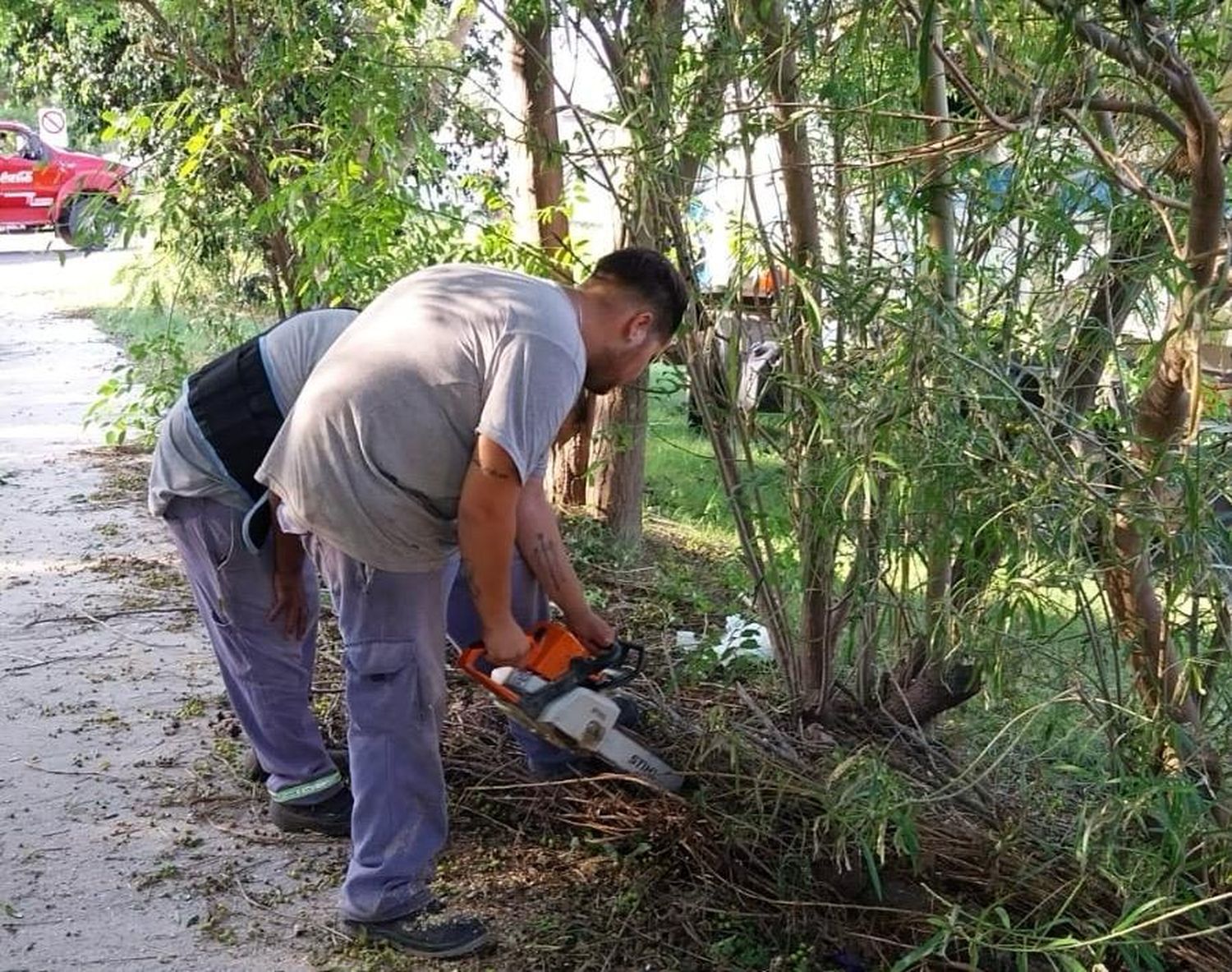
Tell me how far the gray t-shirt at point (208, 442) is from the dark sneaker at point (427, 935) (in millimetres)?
1115

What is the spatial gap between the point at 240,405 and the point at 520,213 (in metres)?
3.06

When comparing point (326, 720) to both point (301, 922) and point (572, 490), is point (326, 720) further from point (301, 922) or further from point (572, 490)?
point (572, 490)

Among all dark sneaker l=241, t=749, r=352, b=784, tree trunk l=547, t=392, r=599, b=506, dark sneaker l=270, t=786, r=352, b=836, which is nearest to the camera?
dark sneaker l=270, t=786, r=352, b=836

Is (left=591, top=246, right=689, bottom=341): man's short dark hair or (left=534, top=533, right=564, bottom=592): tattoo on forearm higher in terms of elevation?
(left=591, top=246, right=689, bottom=341): man's short dark hair

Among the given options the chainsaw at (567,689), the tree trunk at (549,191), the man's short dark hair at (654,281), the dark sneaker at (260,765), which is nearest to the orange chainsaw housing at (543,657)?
the chainsaw at (567,689)

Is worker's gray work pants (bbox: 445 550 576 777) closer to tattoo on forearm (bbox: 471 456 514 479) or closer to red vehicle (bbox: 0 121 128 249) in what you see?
tattoo on forearm (bbox: 471 456 514 479)

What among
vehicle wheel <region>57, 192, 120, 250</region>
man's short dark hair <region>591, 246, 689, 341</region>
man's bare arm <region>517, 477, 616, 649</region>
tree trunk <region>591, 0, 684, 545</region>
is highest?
tree trunk <region>591, 0, 684, 545</region>

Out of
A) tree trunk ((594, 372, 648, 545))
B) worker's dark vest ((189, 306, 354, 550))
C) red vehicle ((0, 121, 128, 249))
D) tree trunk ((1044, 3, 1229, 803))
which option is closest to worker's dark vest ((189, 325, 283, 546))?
worker's dark vest ((189, 306, 354, 550))

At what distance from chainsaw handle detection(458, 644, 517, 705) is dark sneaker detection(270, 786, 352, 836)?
834mm

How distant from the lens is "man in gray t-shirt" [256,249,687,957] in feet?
8.77

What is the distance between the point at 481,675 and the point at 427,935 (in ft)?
2.04

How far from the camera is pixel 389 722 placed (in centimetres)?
296

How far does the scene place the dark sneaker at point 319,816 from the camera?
11.5 ft

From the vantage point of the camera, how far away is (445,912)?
10.1 ft
